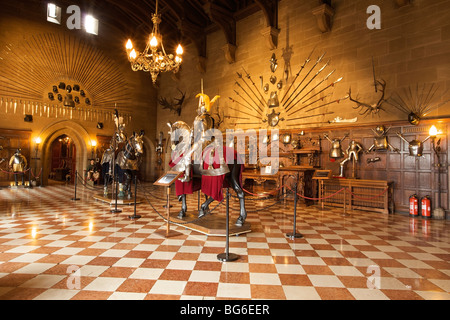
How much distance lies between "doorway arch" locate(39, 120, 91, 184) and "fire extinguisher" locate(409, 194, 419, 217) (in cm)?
1394

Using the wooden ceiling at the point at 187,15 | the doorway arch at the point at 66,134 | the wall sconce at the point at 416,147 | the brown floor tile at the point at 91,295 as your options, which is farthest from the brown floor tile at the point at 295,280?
the doorway arch at the point at 66,134

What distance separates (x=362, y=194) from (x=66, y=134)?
13.5 metres

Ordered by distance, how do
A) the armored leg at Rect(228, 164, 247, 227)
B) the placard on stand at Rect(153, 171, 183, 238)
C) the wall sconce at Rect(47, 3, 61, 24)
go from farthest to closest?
the wall sconce at Rect(47, 3, 61, 24)
the armored leg at Rect(228, 164, 247, 227)
the placard on stand at Rect(153, 171, 183, 238)

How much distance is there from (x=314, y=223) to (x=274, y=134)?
4795mm

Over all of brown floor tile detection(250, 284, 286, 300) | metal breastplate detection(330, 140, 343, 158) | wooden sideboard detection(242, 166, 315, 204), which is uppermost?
metal breastplate detection(330, 140, 343, 158)

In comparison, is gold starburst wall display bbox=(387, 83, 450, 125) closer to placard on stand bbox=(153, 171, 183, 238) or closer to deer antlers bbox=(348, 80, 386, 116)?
deer antlers bbox=(348, 80, 386, 116)

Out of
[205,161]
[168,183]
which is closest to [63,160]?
[168,183]

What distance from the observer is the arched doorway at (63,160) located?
16.0m

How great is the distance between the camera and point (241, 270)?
3.06m

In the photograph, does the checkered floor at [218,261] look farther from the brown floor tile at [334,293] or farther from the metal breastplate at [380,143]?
the metal breastplate at [380,143]

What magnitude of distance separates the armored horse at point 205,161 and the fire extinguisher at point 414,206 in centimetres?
463

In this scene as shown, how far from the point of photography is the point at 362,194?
7359mm

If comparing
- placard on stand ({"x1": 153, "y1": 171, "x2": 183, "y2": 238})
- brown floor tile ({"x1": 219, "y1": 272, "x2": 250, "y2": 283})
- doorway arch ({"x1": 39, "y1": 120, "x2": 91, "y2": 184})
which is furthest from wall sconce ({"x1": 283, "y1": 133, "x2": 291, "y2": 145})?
doorway arch ({"x1": 39, "y1": 120, "x2": 91, "y2": 184})

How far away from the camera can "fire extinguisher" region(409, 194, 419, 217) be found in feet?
21.6
